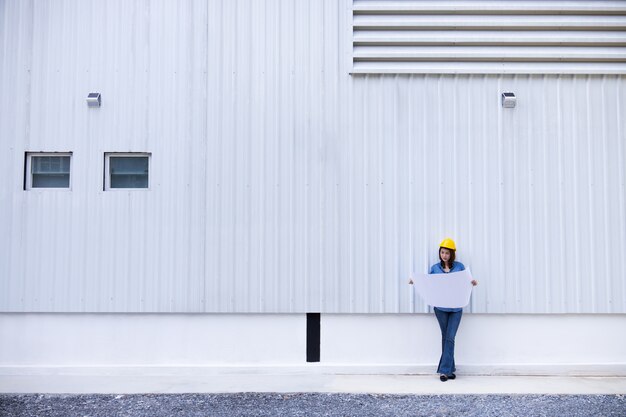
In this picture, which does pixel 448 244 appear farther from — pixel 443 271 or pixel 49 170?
pixel 49 170

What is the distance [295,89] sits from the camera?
6.58 meters

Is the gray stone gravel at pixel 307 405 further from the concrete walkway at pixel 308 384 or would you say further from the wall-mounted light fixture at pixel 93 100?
the wall-mounted light fixture at pixel 93 100

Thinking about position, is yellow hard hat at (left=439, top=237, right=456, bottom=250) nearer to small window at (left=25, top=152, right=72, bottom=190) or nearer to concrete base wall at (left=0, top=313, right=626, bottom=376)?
concrete base wall at (left=0, top=313, right=626, bottom=376)

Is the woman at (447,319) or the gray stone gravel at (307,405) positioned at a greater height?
the woman at (447,319)

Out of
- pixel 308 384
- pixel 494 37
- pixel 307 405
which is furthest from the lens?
pixel 494 37

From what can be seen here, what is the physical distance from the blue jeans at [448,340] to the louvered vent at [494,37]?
9.31 ft

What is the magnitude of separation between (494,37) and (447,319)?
3.35m

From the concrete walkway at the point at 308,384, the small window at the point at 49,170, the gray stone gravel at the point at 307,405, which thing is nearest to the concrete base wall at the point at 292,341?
the concrete walkway at the point at 308,384

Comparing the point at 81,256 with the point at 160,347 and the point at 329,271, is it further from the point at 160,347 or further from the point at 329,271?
the point at 329,271

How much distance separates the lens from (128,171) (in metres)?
6.61

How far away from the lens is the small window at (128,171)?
6598 millimetres

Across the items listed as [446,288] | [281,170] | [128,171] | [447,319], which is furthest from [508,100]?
[128,171]

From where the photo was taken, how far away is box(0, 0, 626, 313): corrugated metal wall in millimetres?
6441

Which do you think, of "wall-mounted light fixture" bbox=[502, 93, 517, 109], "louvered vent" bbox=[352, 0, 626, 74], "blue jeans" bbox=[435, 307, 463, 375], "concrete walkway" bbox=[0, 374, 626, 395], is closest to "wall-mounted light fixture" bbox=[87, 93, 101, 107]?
"louvered vent" bbox=[352, 0, 626, 74]
